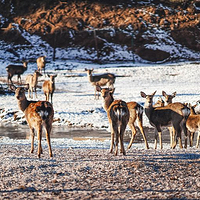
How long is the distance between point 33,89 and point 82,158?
829 inches

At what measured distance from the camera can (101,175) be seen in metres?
8.16

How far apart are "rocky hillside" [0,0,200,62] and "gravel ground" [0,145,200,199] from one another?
132 feet

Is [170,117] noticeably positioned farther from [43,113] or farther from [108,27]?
[108,27]

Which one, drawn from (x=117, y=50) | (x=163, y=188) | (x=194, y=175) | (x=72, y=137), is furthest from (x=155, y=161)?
(x=117, y=50)

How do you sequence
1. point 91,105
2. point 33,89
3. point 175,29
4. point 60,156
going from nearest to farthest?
point 60,156 < point 91,105 < point 33,89 < point 175,29

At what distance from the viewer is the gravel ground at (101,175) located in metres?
7.00

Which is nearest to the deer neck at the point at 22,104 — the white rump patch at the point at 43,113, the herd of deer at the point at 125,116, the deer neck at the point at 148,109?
the herd of deer at the point at 125,116

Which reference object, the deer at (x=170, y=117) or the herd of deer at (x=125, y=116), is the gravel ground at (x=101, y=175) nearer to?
the herd of deer at (x=125, y=116)

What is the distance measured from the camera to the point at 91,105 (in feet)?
76.3

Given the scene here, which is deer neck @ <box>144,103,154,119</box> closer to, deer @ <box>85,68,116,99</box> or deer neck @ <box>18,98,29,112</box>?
deer neck @ <box>18,98,29,112</box>

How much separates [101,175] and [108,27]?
170 feet

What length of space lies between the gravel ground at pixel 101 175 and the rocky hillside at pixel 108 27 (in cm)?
4019

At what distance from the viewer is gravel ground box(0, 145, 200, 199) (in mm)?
7004

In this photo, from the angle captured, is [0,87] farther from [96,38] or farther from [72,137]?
[96,38]
